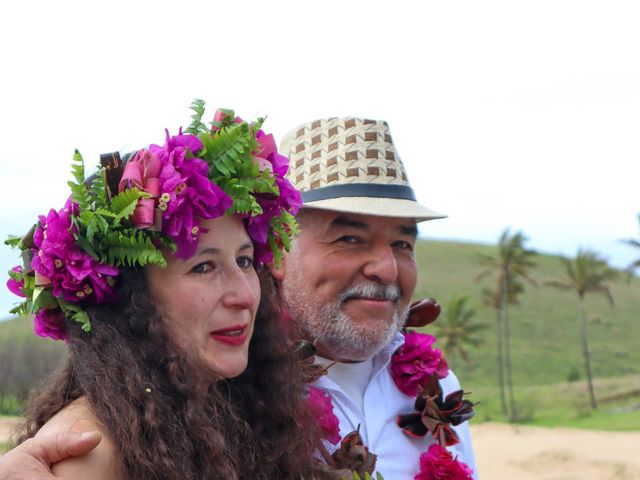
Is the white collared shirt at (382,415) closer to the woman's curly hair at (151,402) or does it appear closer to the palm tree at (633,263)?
the woman's curly hair at (151,402)

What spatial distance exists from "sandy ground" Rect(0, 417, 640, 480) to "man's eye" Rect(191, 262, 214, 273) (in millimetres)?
19289

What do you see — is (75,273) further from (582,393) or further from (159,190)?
(582,393)

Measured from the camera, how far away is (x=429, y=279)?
69.4 meters

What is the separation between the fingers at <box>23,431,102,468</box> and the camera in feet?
8.25

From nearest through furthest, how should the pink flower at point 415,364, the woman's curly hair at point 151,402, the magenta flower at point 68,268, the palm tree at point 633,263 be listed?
the woman's curly hair at point 151,402
the magenta flower at point 68,268
the pink flower at point 415,364
the palm tree at point 633,263

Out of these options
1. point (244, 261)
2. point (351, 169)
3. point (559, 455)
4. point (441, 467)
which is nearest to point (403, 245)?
point (351, 169)

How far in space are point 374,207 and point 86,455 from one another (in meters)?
2.02

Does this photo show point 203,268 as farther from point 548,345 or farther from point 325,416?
point 548,345

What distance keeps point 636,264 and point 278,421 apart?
36674mm

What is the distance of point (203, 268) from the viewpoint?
296 centimetres

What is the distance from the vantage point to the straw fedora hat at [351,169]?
14.0 feet

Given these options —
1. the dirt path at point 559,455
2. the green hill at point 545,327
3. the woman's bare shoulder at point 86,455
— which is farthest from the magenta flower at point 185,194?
the green hill at point 545,327

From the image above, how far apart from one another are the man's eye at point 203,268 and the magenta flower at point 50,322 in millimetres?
474

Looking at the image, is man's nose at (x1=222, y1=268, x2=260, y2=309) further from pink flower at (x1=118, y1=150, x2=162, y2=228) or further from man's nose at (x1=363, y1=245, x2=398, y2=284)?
man's nose at (x1=363, y1=245, x2=398, y2=284)
